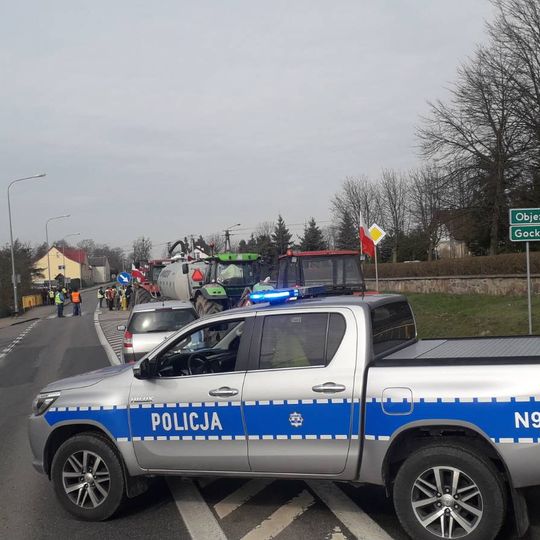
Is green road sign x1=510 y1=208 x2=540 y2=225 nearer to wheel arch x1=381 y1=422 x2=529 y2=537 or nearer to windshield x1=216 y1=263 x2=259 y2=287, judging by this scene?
wheel arch x1=381 y1=422 x2=529 y2=537

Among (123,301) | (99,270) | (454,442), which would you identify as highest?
(454,442)

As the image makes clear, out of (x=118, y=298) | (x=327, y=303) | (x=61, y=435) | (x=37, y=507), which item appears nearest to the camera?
(x=327, y=303)

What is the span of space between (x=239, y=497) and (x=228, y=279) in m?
14.2

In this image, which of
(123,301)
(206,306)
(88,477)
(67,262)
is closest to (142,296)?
(123,301)

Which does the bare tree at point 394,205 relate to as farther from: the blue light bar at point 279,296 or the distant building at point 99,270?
the distant building at point 99,270

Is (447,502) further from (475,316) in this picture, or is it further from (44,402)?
(475,316)

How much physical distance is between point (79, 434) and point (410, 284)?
2618 centimetres

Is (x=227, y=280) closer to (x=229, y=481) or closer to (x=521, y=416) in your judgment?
(x=229, y=481)

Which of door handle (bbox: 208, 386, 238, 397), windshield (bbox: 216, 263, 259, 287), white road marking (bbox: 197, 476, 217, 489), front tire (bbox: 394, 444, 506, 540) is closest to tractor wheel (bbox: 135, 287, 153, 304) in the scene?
windshield (bbox: 216, 263, 259, 287)

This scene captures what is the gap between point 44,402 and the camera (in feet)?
17.8

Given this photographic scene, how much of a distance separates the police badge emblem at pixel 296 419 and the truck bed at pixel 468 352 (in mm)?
685

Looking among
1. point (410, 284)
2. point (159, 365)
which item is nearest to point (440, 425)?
point (159, 365)

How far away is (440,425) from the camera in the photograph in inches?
164

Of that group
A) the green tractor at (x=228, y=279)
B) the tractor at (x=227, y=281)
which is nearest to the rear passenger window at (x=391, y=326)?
the tractor at (x=227, y=281)
